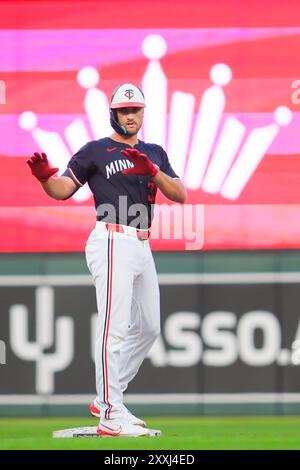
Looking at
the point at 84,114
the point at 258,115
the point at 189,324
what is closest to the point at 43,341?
the point at 189,324

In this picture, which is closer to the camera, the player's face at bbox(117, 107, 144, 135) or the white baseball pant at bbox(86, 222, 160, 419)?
the white baseball pant at bbox(86, 222, 160, 419)

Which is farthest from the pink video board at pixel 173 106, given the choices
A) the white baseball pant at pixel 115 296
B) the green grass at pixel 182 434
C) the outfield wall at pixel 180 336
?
the white baseball pant at pixel 115 296

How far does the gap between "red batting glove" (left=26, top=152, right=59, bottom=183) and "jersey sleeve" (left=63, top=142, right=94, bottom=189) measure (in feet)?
0.75

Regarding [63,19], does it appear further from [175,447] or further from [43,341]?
[175,447]

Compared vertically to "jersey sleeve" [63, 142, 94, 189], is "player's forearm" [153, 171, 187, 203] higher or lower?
lower

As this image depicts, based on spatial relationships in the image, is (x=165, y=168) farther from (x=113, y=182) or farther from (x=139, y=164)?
(x=139, y=164)

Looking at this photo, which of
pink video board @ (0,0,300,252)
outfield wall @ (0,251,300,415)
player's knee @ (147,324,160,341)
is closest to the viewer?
player's knee @ (147,324,160,341)

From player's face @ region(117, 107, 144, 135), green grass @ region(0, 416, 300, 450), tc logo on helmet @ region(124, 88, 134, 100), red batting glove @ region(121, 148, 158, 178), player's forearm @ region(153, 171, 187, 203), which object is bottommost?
green grass @ region(0, 416, 300, 450)

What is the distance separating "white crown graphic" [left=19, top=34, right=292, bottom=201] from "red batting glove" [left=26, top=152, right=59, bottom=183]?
6.42 ft

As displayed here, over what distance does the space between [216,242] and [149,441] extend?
2.20m

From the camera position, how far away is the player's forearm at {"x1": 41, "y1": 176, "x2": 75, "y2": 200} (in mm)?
5922

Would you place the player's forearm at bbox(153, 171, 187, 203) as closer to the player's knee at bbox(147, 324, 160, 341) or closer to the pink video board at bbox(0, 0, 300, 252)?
the player's knee at bbox(147, 324, 160, 341)

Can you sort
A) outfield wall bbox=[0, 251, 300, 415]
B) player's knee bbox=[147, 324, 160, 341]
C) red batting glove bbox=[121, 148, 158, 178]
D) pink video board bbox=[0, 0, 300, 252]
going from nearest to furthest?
red batting glove bbox=[121, 148, 158, 178]
player's knee bbox=[147, 324, 160, 341]
outfield wall bbox=[0, 251, 300, 415]
pink video board bbox=[0, 0, 300, 252]

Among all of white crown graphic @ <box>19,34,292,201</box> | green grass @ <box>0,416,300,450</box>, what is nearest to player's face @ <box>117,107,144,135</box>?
green grass @ <box>0,416,300,450</box>
